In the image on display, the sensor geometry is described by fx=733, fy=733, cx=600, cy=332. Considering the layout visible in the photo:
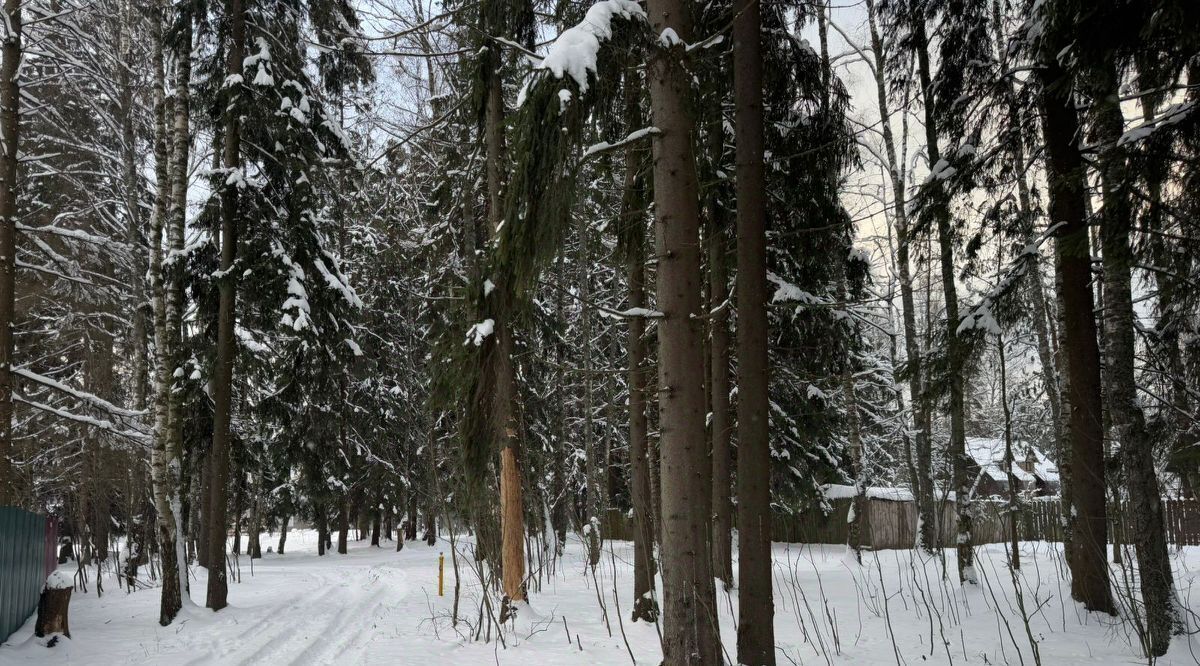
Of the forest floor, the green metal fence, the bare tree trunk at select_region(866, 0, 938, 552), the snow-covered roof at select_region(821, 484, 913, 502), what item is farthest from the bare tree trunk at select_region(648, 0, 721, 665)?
the snow-covered roof at select_region(821, 484, 913, 502)

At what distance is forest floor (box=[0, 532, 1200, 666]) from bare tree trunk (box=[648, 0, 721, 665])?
451mm

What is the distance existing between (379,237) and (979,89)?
17.8m

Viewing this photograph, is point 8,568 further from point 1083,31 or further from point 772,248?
point 1083,31

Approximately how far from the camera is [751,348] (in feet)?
20.8

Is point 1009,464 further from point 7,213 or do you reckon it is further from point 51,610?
point 7,213

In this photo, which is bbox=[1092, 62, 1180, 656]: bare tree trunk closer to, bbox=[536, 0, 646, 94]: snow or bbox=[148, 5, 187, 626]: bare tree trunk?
bbox=[536, 0, 646, 94]: snow

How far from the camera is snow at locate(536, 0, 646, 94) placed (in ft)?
14.3

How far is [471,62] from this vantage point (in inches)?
382

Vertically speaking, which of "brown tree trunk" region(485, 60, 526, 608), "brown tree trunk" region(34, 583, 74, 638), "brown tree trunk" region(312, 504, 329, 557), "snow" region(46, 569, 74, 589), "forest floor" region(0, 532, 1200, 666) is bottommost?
"brown tree trunk" region(312, 504, 329, 557)

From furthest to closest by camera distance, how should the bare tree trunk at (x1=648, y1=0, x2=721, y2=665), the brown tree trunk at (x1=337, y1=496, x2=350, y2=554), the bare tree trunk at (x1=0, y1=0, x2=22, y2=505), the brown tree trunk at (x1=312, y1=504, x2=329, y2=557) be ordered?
the brown tree trunk at (x1=312, y1=504, x2=329, y2=557)
the brown tree trunk at (x1=337, y1=496, x2=350, y2=554)
the bare tree trunk at (x1=0, y1=0, x2=22, y2=505)
the bare tree trunk at (x1=648, y1=0, x2=721, y2=665)

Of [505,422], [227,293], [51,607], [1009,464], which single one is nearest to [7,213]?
[227,293]

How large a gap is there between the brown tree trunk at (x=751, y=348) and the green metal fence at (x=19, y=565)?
8.00 m

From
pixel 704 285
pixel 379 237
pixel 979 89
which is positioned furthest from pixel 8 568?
pixel 379 237

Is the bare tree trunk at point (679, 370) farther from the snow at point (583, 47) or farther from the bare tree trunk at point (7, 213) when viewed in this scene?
the bare tree trunk at point (7, 213)
